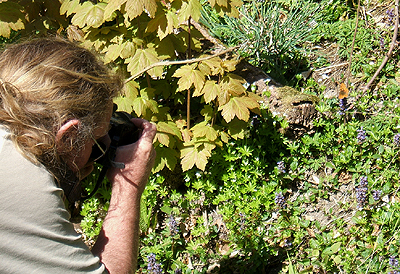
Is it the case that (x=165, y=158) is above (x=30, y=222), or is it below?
below

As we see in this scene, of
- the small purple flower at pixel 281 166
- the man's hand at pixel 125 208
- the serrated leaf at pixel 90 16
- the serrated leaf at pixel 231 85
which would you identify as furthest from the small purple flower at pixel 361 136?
the serrated leaf at pixel 90 16

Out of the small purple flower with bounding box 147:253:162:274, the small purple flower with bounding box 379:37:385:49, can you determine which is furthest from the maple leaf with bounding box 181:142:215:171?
the small purple flower with bounding box 379:37:385:49

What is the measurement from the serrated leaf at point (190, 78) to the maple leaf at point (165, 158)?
49 cm

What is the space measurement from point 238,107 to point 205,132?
29cm

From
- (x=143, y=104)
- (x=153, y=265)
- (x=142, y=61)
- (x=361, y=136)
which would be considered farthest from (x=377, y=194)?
(x=142, y=61)

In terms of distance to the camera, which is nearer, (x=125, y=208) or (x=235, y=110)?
(x=125, y=208)

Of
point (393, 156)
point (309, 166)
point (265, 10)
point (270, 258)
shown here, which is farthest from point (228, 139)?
point (265, 10)

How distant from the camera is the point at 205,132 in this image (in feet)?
8.82

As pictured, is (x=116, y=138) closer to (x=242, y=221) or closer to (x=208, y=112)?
(x=208, y=112)

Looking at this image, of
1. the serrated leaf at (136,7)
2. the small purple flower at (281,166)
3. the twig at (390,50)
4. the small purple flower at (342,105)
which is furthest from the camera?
the twig at (390,50)

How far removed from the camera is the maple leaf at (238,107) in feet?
8.27

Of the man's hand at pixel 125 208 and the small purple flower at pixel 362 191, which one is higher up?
the man's hand at pixel 125 208

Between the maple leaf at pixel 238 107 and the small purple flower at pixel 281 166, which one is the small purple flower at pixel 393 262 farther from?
the maple leaf at pixel 238 107

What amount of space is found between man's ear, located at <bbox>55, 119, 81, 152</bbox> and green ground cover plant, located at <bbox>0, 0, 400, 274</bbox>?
1161 millimetres
